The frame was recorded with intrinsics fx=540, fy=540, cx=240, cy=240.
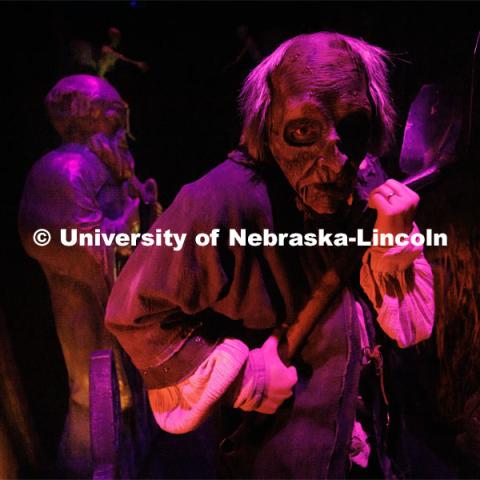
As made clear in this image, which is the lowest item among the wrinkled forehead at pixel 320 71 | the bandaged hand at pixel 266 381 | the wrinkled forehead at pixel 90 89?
the bandaged hand at pixel 266 381

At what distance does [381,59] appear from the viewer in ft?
3.69

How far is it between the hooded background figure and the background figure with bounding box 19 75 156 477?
51 cm

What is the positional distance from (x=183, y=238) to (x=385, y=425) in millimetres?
628

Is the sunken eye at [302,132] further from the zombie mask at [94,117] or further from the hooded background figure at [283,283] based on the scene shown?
the zombie mask at [94,117]

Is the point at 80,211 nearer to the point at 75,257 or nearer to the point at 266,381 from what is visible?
the point at 75,257

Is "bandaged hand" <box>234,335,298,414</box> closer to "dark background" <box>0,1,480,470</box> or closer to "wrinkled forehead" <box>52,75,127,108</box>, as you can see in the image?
"dark background" <box>0,1,480,470</box>

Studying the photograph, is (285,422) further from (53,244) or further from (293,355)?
(53,244)

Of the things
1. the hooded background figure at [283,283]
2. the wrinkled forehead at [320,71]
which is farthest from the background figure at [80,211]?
the wrinkled forehead at [320,71]

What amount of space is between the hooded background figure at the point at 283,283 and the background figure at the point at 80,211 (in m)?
0.51

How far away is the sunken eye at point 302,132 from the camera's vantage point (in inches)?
40.2

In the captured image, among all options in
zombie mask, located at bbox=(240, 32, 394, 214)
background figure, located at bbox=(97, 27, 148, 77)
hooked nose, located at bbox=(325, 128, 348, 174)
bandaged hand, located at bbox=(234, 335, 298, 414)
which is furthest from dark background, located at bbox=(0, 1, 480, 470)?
bandaged hand, located at bbox=(234, 335, 298, 414)

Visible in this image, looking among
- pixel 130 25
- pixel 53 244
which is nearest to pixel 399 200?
pixel 130 25

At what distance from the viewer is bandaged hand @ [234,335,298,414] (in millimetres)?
1080

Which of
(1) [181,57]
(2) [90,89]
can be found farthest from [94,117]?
(1) [181,57]
